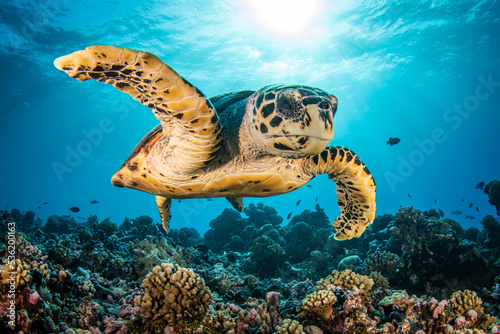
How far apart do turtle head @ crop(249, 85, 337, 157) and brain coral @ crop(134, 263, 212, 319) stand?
1571mm

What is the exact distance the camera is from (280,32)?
1933 cm

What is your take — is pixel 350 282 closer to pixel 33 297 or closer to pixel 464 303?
pixel 464 303

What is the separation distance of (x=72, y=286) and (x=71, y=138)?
49.2m

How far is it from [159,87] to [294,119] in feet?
4.06

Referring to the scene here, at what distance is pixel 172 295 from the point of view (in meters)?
2.14

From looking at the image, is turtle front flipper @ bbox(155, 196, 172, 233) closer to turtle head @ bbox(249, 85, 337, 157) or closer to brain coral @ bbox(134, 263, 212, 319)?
brain coral @ bbox(134, 263, 212, 319)

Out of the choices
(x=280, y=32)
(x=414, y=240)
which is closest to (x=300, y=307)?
(x=414, y=240)

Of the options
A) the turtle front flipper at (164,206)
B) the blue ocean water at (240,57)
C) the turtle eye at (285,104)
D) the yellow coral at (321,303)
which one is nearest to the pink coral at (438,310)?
the yellow coral at (321,303)

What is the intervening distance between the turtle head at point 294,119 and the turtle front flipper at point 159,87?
0.53 m

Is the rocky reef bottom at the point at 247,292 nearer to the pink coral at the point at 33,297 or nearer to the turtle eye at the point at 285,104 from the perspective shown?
the pink coral at the point at 33,297

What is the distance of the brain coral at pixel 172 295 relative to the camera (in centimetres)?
211

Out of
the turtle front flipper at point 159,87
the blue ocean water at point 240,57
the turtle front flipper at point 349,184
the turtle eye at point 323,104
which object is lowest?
the turtle front flipper at point 159,87

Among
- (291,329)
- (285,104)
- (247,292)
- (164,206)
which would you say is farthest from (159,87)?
(164,206)

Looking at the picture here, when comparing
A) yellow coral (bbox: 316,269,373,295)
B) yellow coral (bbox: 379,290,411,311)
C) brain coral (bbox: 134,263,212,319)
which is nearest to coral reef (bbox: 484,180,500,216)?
yellow coral (bbox: 316,269,373,295)
